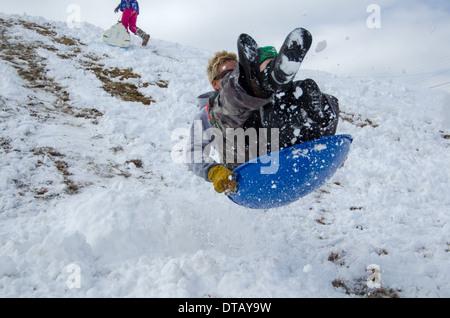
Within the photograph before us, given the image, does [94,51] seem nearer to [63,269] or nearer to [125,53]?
[125,53]

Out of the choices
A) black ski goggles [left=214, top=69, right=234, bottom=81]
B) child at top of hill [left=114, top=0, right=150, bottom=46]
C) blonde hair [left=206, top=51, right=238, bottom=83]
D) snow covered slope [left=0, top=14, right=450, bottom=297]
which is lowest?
snow covered slope [left=0, top=14, right=450, bottom=297]

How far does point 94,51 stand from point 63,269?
7.36 meters

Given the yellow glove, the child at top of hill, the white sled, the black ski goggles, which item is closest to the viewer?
the yellow glove

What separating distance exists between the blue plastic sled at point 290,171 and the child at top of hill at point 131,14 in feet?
26.9

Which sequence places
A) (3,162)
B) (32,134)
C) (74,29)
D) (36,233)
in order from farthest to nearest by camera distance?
(74,29)
(32,134)
(3,162)
(36,233)

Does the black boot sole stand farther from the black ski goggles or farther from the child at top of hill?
the child at top of hill

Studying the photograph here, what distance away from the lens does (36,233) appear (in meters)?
2.15

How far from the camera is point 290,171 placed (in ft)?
6.47

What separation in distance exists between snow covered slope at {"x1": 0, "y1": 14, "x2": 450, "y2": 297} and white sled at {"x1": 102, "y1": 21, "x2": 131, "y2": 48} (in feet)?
7.97

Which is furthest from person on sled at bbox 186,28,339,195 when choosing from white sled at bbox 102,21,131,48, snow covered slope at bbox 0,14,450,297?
white sled at bbox 102,21,131,48

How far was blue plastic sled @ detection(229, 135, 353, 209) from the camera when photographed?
1.94m

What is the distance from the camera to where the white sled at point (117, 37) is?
8219mm

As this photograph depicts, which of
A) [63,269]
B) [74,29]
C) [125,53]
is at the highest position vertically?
[74,29]
